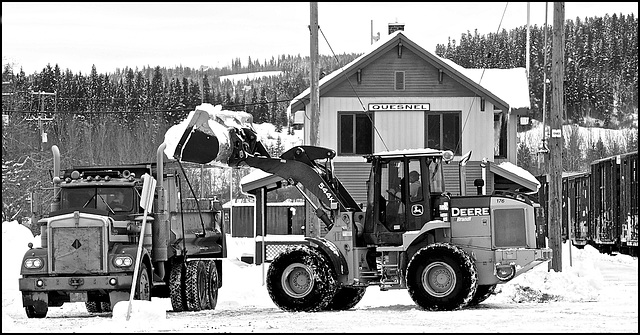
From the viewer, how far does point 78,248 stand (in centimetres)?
1647

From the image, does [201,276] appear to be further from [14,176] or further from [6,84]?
[6,84]

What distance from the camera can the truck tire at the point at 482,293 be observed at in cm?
1817

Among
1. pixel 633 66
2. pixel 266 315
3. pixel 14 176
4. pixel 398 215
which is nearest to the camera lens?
pixel 266 315

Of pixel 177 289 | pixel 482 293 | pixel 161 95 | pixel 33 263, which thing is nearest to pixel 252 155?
pixel 177 289

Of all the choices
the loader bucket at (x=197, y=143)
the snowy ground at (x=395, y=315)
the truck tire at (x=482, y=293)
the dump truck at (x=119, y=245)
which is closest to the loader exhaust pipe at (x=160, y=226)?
the dump truck at (x=119, y=245)

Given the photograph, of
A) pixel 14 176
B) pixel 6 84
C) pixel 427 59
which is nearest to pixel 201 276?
pixel 427 59

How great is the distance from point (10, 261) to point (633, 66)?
133 metres

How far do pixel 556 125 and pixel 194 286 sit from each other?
353 inches

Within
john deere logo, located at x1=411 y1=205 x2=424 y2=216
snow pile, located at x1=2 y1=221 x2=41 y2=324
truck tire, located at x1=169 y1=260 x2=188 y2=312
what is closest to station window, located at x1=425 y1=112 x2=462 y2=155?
snow pile, located at x1=2 y1=221 x2=41 y2=324

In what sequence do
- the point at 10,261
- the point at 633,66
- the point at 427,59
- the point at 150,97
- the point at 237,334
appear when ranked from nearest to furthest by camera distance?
the point at 237,334 → the point at 10,261 → the point at 427,59 → the point at 150,97 → the point at 633,66

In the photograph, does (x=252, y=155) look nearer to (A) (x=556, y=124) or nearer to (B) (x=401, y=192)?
(B) (x=401, y=192)

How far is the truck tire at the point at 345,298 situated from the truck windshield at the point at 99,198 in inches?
153

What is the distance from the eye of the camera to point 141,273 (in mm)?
16484

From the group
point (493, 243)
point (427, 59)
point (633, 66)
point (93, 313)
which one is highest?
point (633, 66)
